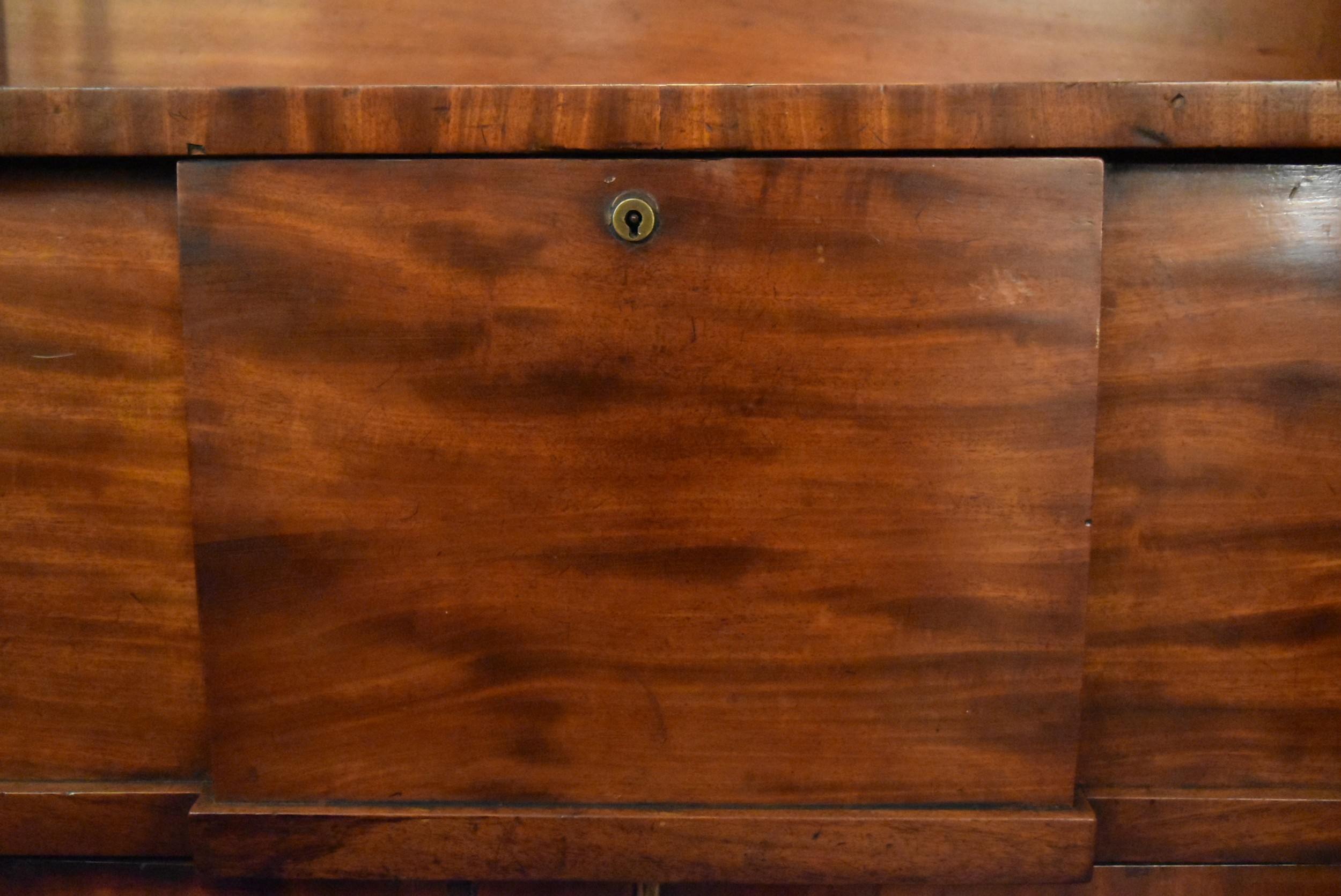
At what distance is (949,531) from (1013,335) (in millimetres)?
117

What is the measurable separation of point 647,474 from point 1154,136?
0.34m

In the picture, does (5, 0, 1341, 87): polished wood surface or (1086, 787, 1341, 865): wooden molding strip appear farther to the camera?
(5, 0, 1341, 87): polished wood surface

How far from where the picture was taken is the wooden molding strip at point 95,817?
466mm

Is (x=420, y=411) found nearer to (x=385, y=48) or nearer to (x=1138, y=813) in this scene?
(x=385, y=48)

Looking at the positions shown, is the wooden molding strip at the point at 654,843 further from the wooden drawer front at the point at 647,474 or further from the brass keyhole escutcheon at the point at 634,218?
the brass keyhole escutcheon at the point at 634,218

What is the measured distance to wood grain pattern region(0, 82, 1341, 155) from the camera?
398mm

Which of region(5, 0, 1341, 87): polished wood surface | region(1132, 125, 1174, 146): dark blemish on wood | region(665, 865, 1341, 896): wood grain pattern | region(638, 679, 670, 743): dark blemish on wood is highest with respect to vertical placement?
region(5, 0, 1341, 87): polished wood surface

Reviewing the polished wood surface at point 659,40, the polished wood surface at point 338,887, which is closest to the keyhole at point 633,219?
the polished wood surface at point 659,40

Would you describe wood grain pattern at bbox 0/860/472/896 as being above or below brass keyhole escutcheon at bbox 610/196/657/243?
below

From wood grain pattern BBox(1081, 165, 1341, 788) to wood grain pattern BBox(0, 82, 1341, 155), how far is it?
1.3 inches

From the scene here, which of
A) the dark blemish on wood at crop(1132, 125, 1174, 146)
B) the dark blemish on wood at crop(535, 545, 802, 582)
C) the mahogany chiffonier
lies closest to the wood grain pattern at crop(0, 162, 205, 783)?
the mahogany chiffonier

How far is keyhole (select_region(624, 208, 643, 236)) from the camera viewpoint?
0.40 metres

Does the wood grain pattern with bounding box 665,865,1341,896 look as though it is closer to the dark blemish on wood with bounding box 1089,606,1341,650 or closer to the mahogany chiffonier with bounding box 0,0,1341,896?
the mahogany chiffonier with bounding box 0,0,1341,896

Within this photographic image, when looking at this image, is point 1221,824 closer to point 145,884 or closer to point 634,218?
point 634,218
